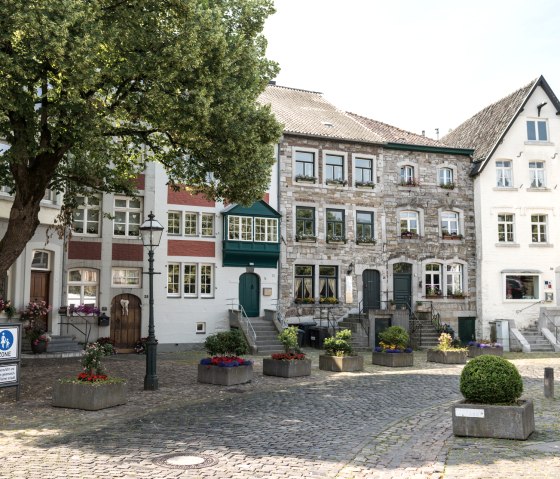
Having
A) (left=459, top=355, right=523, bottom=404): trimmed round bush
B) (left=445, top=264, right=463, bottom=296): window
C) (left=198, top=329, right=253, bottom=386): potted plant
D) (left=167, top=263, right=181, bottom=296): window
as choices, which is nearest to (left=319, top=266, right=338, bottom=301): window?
(left=445, top=264, right=463, bottom=296): window

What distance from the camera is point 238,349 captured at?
662 inches

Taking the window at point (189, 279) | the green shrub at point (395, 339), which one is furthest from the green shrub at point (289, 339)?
the window at point (189, 279)

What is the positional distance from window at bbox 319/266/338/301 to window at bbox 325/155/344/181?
14.7ft

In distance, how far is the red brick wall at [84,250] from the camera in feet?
82.0

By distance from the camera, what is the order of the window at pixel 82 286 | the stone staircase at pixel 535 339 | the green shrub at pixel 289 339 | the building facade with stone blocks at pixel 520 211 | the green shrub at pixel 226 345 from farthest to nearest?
the building facade with stone blocks at pixel 520 211 → the stone staircase at pixel 535 339 → the window at pixel 82 286 → the green shrub at pixel 289 339 → the green shrub at pixel 226 345

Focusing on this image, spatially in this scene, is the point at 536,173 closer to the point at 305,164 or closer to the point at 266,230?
the point at 305,164

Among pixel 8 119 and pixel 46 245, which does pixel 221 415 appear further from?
pixel 46 245

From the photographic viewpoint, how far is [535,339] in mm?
30406

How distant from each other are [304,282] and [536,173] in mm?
14191

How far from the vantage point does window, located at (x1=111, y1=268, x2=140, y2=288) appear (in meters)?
26.0

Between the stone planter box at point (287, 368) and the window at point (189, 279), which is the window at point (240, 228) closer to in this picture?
the window at point (189, 279)

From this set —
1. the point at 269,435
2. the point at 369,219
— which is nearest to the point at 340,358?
the point at 269,435

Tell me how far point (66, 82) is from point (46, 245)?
10824 mm

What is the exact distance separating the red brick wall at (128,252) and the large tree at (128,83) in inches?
355
